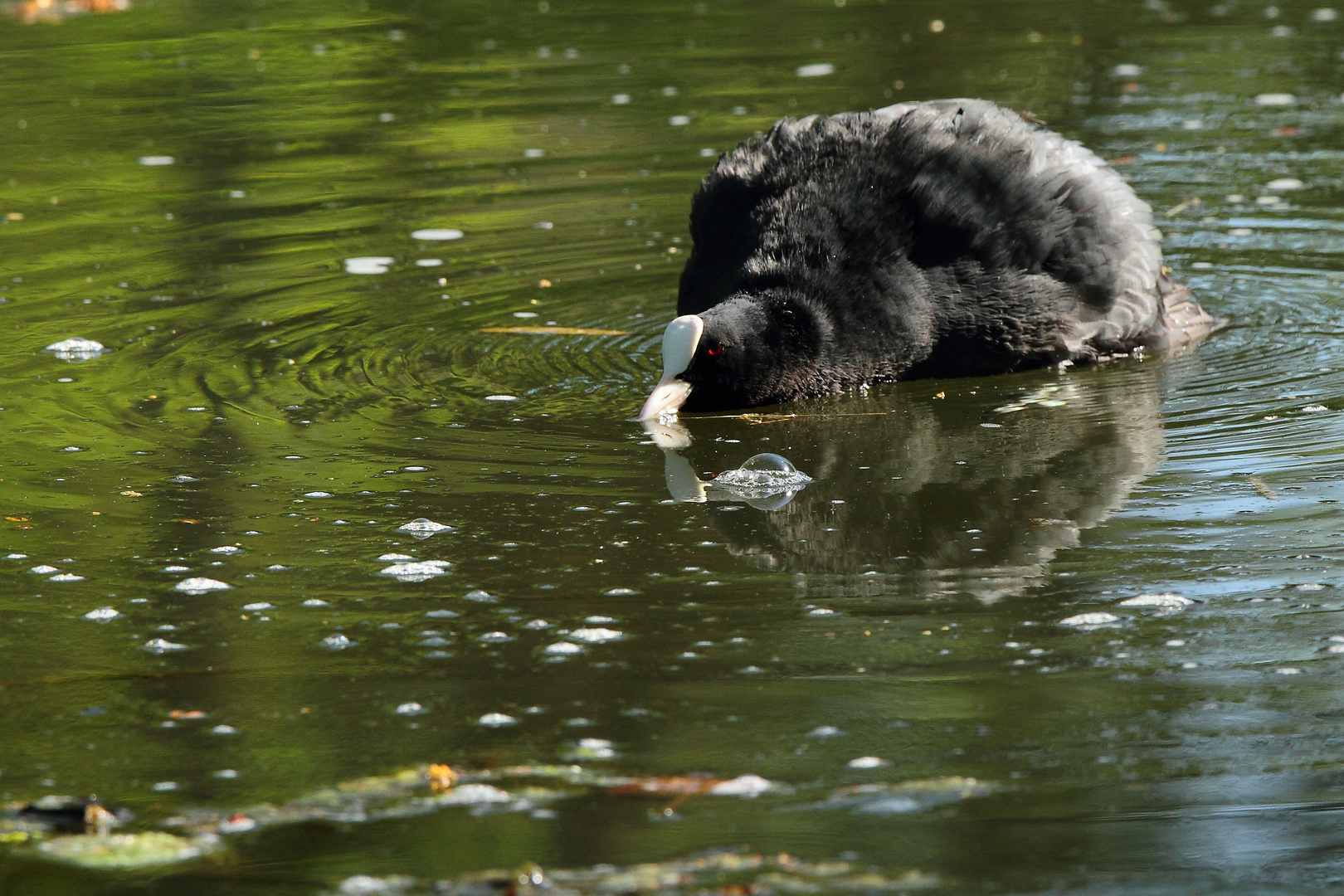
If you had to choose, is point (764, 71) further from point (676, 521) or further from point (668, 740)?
point (668, 740)

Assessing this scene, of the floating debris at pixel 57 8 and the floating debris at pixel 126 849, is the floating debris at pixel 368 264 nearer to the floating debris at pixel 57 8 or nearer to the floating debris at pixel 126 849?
the floating debris at pixel 126 849

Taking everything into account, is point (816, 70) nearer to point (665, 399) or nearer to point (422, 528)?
point (665, 399)

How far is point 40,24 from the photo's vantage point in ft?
53.9

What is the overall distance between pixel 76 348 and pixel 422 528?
291 cm

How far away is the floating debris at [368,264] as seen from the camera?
823 cm

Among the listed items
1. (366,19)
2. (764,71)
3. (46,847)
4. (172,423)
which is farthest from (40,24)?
(46,847)

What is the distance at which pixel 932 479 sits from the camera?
5.09m

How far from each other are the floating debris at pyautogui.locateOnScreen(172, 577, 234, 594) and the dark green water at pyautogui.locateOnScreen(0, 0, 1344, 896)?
3 cm

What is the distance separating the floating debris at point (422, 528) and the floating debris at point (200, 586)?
21.7 inches

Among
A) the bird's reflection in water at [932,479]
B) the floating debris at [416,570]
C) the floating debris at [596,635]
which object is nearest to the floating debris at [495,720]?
the floating debris at [596,635]

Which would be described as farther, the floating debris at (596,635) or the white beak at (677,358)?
the white beak at (677,358)

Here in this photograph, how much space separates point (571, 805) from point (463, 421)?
2.74 m

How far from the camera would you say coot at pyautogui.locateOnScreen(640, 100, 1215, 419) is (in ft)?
20.0

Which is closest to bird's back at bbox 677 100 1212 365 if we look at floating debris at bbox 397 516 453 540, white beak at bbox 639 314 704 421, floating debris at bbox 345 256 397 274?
white beak at bbox 639 314 704 421
